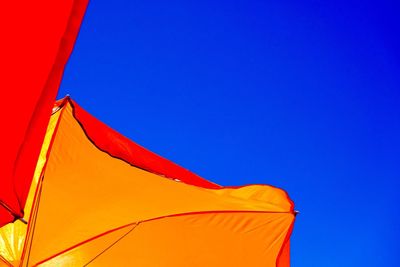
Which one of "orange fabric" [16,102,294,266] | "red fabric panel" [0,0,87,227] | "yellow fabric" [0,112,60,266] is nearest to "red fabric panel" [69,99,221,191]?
"orange fabric" [16,102,294,266]

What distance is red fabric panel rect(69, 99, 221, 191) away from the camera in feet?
13.0

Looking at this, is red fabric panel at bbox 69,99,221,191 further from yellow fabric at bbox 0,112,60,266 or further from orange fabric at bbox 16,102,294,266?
yellow fabric at bbox 0,112,60,266

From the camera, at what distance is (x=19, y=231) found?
3.77 metres

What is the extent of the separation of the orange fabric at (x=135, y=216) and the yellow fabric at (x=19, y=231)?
0.07 meters

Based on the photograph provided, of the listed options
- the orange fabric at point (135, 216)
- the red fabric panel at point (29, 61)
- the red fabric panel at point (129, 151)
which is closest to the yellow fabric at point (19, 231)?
the orange fabric at point (135, 216)

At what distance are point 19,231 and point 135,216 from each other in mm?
1055

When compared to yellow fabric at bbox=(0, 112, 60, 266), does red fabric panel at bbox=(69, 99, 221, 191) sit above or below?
above

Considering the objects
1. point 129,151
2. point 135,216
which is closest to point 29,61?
point 129,151

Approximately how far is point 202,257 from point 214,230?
0.34 metres

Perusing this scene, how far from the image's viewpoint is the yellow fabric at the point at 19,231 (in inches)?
145

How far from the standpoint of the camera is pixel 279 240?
14.5 feet

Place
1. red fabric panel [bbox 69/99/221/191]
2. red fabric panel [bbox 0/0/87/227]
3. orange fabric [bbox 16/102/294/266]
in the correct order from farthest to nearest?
red fabric panel [bbox 69/99/221/191] → orange fabric [bbox 16/102/294/266] → red fabric panel [bbox 0/0/87/227]

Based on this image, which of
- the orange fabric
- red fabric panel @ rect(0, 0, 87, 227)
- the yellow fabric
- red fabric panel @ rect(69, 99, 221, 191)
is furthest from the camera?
red fabric panel @ rect(69, 99, 221, 191)

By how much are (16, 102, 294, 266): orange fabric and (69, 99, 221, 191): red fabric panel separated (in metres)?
0.05
